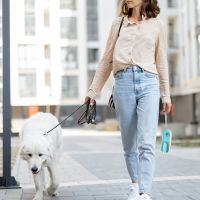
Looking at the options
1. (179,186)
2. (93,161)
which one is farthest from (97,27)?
(179,186)

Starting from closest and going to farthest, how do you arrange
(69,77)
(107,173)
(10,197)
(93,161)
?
1. (10,197)
2. (107,173)
3. (93,161)
4. (69,77)

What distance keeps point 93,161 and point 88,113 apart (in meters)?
5.32

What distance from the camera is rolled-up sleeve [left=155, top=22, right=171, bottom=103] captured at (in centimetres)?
434

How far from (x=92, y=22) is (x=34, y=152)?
3764 centimetres

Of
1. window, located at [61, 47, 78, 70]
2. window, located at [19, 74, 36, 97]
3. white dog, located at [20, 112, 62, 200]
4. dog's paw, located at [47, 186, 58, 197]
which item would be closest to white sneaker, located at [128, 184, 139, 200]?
white dog, located at [20, 112, 62, 200]

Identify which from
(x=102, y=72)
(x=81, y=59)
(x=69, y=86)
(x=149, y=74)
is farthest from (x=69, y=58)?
(x=149, y=74)

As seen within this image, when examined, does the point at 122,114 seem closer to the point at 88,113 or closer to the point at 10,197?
the point at 88,113

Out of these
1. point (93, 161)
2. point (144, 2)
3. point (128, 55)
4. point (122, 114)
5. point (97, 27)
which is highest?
point (97, 27)

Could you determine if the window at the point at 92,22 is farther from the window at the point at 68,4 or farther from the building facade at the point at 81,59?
the window at the point at 68,4

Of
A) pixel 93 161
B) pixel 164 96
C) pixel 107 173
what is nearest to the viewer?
pixel 164 96

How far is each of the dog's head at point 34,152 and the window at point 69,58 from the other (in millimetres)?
34526

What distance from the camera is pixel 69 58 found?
40.3m

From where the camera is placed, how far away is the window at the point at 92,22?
136 feet

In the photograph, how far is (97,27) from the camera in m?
41.5
